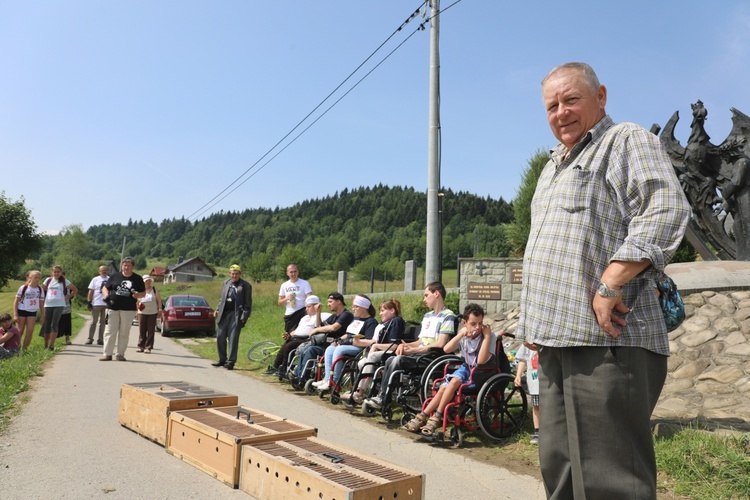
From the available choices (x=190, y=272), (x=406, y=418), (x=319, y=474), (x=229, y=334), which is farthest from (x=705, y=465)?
(x=190, y=272)

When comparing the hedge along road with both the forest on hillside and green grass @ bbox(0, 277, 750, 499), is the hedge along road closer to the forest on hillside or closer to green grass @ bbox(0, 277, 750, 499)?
green grass @ bbox(0, 277, 750, 499)

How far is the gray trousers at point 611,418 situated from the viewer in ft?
6.46

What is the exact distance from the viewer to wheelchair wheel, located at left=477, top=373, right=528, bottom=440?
5.22m

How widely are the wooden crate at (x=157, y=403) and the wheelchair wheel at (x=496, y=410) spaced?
7.20 ft

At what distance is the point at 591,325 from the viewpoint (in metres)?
2.04

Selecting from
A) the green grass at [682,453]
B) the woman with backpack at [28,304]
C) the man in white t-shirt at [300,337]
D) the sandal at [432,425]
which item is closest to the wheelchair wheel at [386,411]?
the sandal at [432,425]

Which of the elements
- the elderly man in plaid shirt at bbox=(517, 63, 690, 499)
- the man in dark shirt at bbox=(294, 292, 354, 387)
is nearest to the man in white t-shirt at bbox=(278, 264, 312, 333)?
the man in dark shirt at bbox=(294, 292, 354, 387)

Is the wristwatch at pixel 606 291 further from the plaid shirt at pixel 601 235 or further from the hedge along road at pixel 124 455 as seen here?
the hedge along road at pixel 124 455

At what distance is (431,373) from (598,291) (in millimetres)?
3895

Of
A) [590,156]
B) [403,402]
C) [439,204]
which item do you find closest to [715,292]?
[439,204]

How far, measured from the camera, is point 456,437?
5336 mm

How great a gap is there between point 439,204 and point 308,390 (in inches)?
146

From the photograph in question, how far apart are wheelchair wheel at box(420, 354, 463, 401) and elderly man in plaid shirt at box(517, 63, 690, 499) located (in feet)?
11.4

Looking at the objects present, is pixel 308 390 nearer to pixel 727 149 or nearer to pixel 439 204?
pixel 439 204
